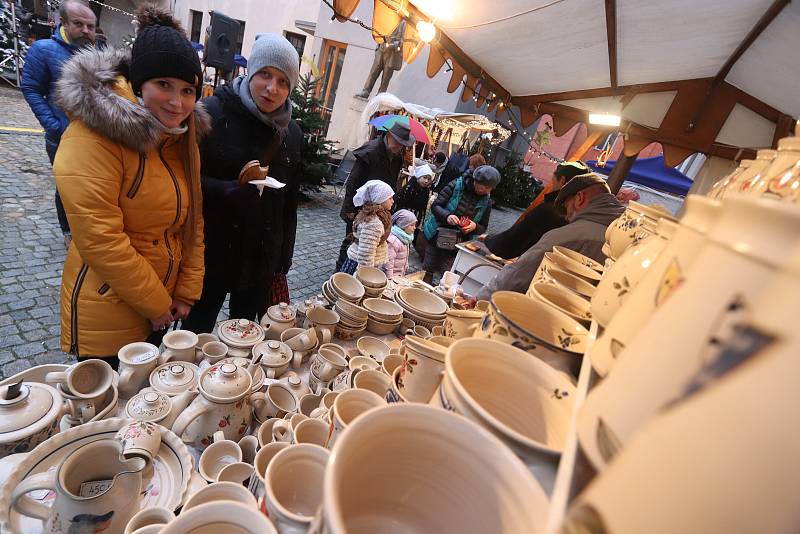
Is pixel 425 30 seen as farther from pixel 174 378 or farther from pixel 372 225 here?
pixel 174 378

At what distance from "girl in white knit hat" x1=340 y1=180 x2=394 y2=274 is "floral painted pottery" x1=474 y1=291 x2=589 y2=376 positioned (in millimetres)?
2602

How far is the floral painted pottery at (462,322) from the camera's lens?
144cm

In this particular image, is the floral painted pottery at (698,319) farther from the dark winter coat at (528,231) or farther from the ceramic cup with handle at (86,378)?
the dark winter coat at (528,231)

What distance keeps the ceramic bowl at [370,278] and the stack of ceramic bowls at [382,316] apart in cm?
17

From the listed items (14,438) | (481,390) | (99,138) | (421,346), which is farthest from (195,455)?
(99,138)

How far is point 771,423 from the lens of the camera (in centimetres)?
20

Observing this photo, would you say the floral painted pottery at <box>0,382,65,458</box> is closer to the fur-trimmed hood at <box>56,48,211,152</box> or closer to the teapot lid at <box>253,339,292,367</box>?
the teapot lid at <box>253,339,292,367</box>

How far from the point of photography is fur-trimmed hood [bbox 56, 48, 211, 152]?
1497mm

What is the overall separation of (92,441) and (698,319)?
1424 millimetres

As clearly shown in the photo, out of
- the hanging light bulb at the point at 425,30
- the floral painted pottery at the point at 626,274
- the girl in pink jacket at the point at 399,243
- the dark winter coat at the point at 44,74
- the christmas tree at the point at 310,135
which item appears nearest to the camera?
the floral painted pottery at the point at 626,274

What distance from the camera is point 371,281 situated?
251 centimetres

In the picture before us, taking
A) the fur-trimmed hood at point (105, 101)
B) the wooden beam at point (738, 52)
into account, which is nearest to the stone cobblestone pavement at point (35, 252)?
the fur-trimmed hood at point (105, 101)

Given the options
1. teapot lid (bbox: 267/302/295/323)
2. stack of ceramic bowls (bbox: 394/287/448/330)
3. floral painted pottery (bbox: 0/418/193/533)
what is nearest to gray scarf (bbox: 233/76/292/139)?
teapot lid (bbox: 267/302/295/323)

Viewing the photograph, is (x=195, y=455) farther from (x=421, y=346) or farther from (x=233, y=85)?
(x=233, y=85)
